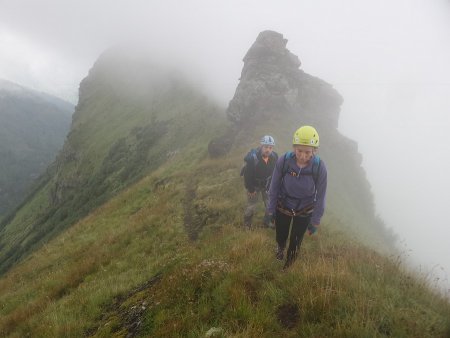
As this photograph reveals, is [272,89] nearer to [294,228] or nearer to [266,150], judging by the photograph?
[266,150]

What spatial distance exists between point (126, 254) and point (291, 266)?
316 inches

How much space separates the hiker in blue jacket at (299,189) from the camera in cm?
765

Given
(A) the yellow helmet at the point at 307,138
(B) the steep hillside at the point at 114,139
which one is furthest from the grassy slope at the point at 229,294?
(B) the steep hillside at the point at 114,139

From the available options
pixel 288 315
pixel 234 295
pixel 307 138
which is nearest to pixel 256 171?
pixel 307 138

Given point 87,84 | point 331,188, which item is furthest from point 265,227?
point 87,84

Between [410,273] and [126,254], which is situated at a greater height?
[410,273]

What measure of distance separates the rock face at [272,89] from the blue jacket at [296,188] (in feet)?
92.5

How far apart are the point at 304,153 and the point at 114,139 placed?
78.2 meters

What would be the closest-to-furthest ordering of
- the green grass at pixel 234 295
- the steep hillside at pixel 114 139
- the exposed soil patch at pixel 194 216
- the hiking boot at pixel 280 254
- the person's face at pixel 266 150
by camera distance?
the green grass at pixel 234 295 → the hiking boot at pixel 280 254 → the person's face at pixel 266 150 → the exposed soil patch at pixel 194 216 → the steep hillside at pixel 114 139

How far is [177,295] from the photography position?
7.39 metres

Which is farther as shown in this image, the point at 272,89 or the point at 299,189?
the point at 272,89

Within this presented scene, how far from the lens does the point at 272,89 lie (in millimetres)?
39219

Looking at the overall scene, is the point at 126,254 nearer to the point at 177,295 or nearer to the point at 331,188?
the point at 177,295

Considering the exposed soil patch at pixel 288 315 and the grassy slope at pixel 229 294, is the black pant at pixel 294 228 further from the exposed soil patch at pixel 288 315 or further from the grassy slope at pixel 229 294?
the exposed soil patch at pixel 288 315
